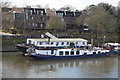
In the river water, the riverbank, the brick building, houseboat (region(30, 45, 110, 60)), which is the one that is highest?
the brick building

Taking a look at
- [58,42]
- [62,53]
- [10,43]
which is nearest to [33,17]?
[10,43]

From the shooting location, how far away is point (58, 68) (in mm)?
22906

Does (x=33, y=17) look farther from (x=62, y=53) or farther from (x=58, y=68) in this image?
(x=58, y=68)

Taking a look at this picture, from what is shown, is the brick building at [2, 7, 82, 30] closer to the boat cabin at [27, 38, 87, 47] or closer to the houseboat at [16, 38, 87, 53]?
the houseboat at [16, 38, 87, 53]

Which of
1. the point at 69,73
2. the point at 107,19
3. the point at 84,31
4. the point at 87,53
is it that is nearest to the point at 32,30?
the point at 84,31

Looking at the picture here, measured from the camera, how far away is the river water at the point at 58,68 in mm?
19906

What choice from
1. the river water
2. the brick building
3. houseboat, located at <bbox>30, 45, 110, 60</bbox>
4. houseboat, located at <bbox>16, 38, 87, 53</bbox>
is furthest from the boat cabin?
the brick building

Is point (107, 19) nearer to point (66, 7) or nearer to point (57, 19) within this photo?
point (57, 19)

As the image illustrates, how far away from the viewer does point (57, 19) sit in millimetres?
41375

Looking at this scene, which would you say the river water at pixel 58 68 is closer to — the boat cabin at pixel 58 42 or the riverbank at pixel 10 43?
the boat cabin at pixel 58 42

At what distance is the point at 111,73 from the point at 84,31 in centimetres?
2488

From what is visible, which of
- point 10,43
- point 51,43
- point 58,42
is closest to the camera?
point 51,43

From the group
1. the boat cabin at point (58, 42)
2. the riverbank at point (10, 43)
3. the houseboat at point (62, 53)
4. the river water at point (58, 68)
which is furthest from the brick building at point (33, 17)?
the river water at point (58, 68)

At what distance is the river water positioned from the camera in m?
19.9
